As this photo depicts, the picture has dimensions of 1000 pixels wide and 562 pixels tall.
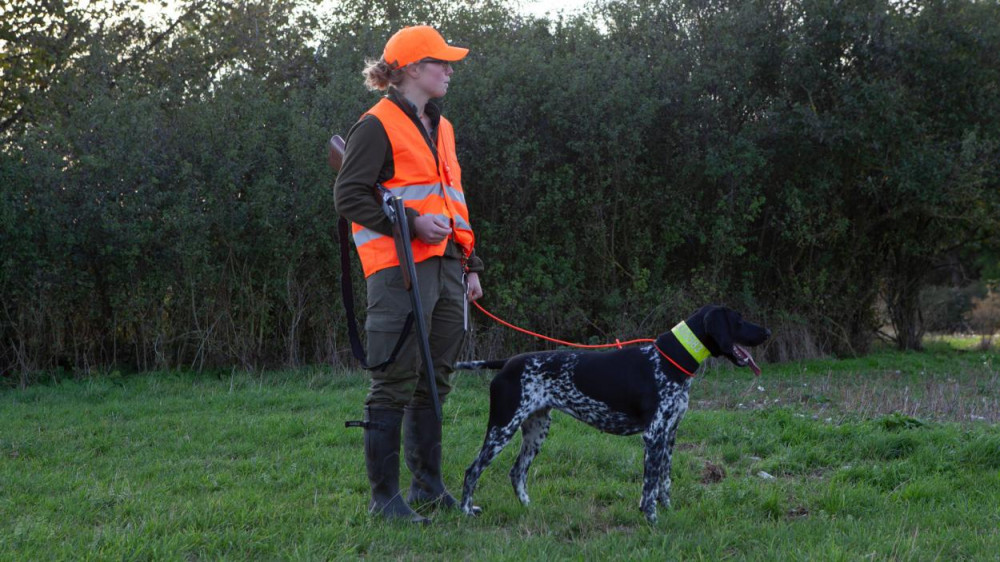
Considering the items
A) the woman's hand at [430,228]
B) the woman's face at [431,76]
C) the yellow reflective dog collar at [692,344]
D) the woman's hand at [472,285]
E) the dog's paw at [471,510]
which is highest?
the woman's face at [431,76]

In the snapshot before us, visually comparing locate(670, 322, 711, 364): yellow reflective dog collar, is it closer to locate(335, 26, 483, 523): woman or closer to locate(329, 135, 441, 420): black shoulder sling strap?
locate(335, 26, 483, 523): woman

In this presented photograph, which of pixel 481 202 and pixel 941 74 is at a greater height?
pixel 941 74

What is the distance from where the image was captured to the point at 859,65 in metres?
12.3

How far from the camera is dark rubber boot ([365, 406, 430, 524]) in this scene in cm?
472

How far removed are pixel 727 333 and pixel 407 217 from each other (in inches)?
69.2

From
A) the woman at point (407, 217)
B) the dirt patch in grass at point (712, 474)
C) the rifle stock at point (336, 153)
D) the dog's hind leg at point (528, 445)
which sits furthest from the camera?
the dirt patch in grass at point (712, 474)

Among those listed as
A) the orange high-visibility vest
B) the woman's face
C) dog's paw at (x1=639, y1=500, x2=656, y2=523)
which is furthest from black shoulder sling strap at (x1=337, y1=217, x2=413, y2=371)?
dog's paw at (x1=639, y1=500, x2=656, y2=523)

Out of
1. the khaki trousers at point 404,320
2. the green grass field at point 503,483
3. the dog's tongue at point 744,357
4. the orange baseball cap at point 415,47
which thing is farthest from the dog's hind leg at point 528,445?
the orange baseball cap at point 415,47

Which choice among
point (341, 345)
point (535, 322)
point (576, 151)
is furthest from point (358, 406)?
point (576, 151)

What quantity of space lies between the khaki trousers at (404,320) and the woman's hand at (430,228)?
0.19 m

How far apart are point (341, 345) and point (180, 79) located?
12.8 feet

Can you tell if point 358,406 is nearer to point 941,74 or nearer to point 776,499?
point 776,499

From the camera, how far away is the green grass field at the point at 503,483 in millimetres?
4273

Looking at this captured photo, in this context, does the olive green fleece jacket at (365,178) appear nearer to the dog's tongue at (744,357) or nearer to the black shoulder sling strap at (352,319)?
the black shoulder sling strap at (352,319)
